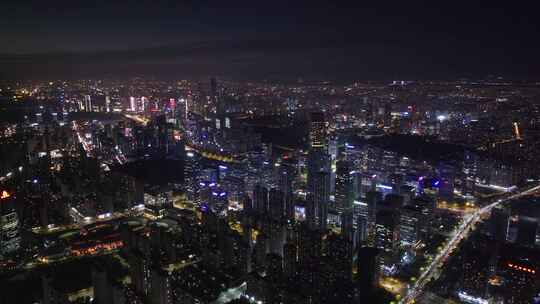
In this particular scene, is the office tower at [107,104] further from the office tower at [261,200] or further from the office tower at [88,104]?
the office tower at [261,200]

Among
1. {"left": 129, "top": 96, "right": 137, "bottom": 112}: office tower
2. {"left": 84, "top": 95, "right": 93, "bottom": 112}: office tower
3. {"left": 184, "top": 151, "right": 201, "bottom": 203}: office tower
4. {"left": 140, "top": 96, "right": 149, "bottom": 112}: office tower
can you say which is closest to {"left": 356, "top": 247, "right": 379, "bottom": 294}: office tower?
{"left": 184, "top": 151, "right": 201, "bottom": 203}: office tower

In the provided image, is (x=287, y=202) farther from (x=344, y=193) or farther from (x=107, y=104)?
(x=107, y=104)

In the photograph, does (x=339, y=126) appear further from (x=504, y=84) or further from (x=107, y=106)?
(x=107, y=106)

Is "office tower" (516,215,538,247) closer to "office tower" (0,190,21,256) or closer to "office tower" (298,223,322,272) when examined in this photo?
"office tower" (298,223,322,272)

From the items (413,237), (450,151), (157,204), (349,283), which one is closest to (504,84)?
(450,151)

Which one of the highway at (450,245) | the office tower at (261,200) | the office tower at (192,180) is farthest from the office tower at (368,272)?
the office tower at (192,180)

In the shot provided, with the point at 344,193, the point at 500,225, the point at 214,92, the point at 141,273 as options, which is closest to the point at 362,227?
the point at 344,193
